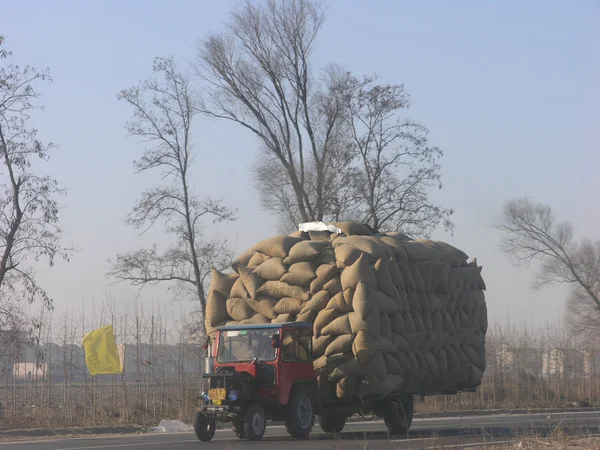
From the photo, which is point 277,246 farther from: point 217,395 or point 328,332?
point 217,395

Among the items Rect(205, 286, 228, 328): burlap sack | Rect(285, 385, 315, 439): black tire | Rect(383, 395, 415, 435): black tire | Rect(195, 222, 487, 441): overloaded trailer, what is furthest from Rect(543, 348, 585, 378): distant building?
Rect(285, 385, 315, 439): black tire

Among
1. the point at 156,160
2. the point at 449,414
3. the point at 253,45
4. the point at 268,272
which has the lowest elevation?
the point at 449,414

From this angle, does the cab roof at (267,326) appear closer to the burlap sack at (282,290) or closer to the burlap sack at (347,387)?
the burlap sack at (282,290)

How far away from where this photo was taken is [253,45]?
114 ft

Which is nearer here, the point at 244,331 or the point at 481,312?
the point at 244,331

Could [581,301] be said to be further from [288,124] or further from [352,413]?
[352,413]

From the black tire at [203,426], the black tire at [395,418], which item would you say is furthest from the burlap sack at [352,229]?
the black tire at [203,426]

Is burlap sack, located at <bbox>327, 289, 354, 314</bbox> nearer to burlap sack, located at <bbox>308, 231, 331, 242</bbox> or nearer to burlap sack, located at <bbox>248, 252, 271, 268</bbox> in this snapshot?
burlap sack, located at <bbox>308, 231, 331, 242</bbox>

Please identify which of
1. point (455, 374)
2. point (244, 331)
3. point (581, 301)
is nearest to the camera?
point (244, 331)

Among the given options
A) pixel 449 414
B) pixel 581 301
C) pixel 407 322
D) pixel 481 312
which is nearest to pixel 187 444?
pixel 407 322

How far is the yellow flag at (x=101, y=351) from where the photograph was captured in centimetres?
2517

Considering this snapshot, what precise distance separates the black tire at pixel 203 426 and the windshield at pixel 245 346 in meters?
1.14

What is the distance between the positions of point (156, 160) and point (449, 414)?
13.7 meters

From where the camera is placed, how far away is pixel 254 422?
1633 cm
